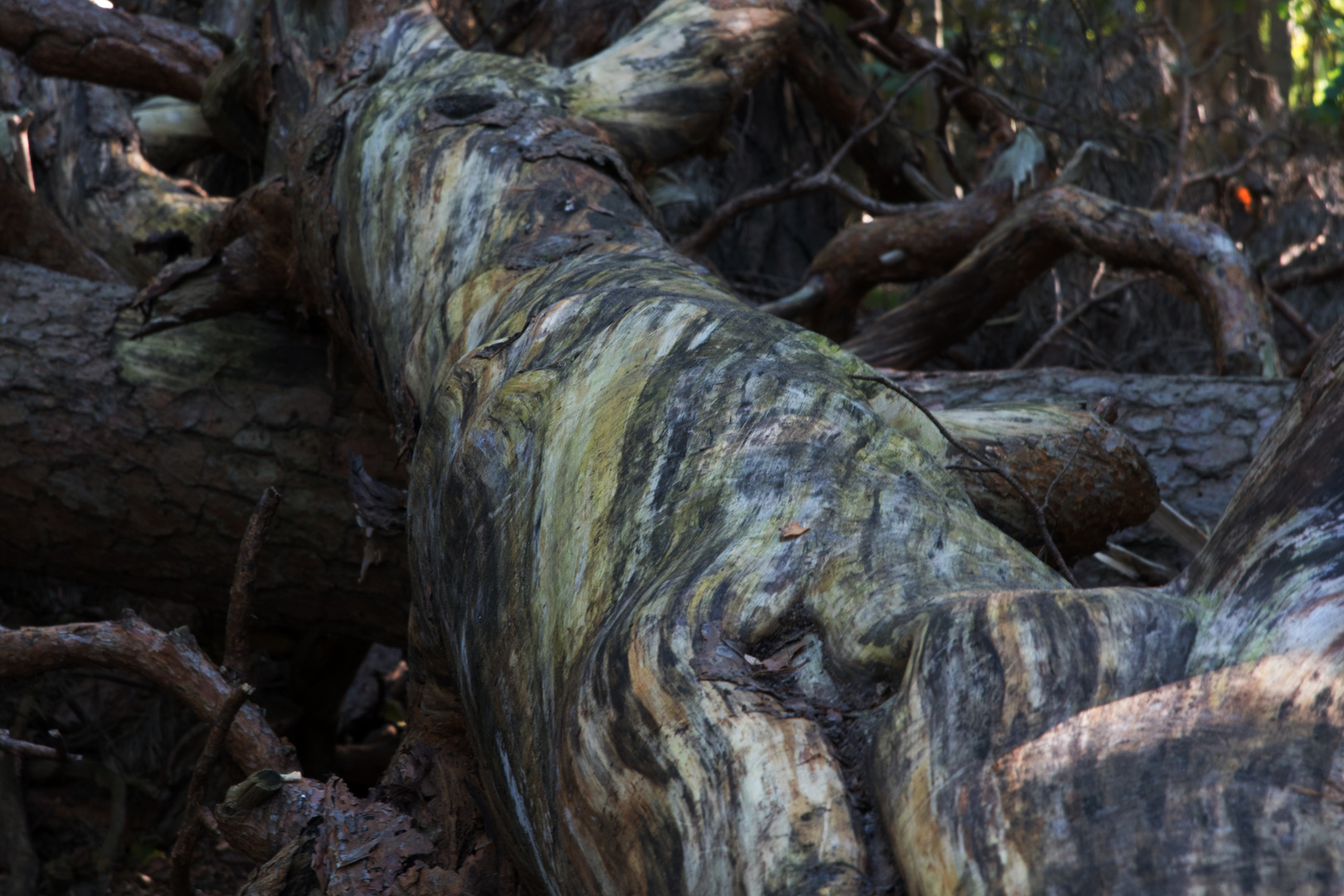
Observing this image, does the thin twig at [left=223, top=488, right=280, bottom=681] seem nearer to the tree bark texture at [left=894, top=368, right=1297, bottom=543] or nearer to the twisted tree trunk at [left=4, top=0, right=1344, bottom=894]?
the twisted tree trunk at [left=4, top=0, right=1344, bottom=894]

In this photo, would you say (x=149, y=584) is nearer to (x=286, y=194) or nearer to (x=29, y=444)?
(x=29, y=444)

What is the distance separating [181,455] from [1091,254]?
303 cm

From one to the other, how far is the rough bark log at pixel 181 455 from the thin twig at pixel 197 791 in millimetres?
895

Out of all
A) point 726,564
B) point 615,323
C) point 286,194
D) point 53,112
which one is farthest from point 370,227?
point 53,112

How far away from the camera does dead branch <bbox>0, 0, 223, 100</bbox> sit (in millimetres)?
3330

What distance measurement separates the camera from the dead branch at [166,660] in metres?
1.88

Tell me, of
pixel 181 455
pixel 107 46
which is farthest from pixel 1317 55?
pixel 181 455

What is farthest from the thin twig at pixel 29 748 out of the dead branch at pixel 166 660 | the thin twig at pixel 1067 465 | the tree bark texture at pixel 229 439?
the thin twig at pixel 1067 465

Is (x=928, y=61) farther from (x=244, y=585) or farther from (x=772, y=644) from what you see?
(x=772, y=644)

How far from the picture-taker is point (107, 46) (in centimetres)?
353

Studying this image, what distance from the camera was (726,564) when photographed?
3.41 feet

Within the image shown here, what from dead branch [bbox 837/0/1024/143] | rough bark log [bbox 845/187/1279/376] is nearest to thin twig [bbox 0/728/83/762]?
rough bark log [bbox 845/187/1279/376]

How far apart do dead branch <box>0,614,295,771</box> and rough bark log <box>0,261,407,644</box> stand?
2.36ft

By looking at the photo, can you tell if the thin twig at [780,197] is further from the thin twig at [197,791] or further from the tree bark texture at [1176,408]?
the thin twig at [197,791]
